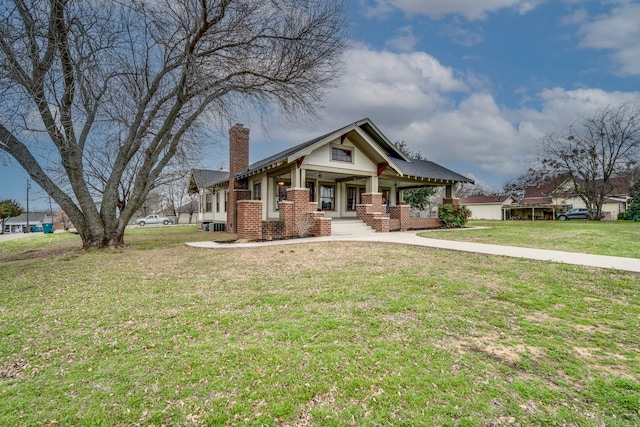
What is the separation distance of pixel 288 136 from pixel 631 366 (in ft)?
41.1

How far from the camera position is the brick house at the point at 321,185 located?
12.9m

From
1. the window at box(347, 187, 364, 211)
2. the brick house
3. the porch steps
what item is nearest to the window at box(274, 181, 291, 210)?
the brick house

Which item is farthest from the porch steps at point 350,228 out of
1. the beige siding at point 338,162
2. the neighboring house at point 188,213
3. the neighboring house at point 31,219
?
the neighboring house at point 31,219

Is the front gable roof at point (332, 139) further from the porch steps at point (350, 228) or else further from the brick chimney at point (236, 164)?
the porch steps at point (350, 228)

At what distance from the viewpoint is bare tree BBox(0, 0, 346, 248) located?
7.43m

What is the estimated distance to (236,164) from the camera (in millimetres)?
17391

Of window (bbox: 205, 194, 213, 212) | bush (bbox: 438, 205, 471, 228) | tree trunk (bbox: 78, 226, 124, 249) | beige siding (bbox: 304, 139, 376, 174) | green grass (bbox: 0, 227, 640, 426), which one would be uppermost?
beige siding (bbox: 304, 139, 376, 174)

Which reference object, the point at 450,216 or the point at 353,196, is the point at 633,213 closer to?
the point at 450,216

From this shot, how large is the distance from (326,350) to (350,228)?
12333 millimetres

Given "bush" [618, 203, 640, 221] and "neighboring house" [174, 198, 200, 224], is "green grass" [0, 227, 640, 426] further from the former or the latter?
"neighboring house" [174, 198, 200, 224]

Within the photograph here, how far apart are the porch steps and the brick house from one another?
0.38m

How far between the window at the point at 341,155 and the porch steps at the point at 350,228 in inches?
126

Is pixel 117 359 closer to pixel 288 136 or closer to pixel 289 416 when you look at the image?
pixel 289 416

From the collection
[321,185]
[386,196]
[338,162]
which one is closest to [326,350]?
[338,162]
